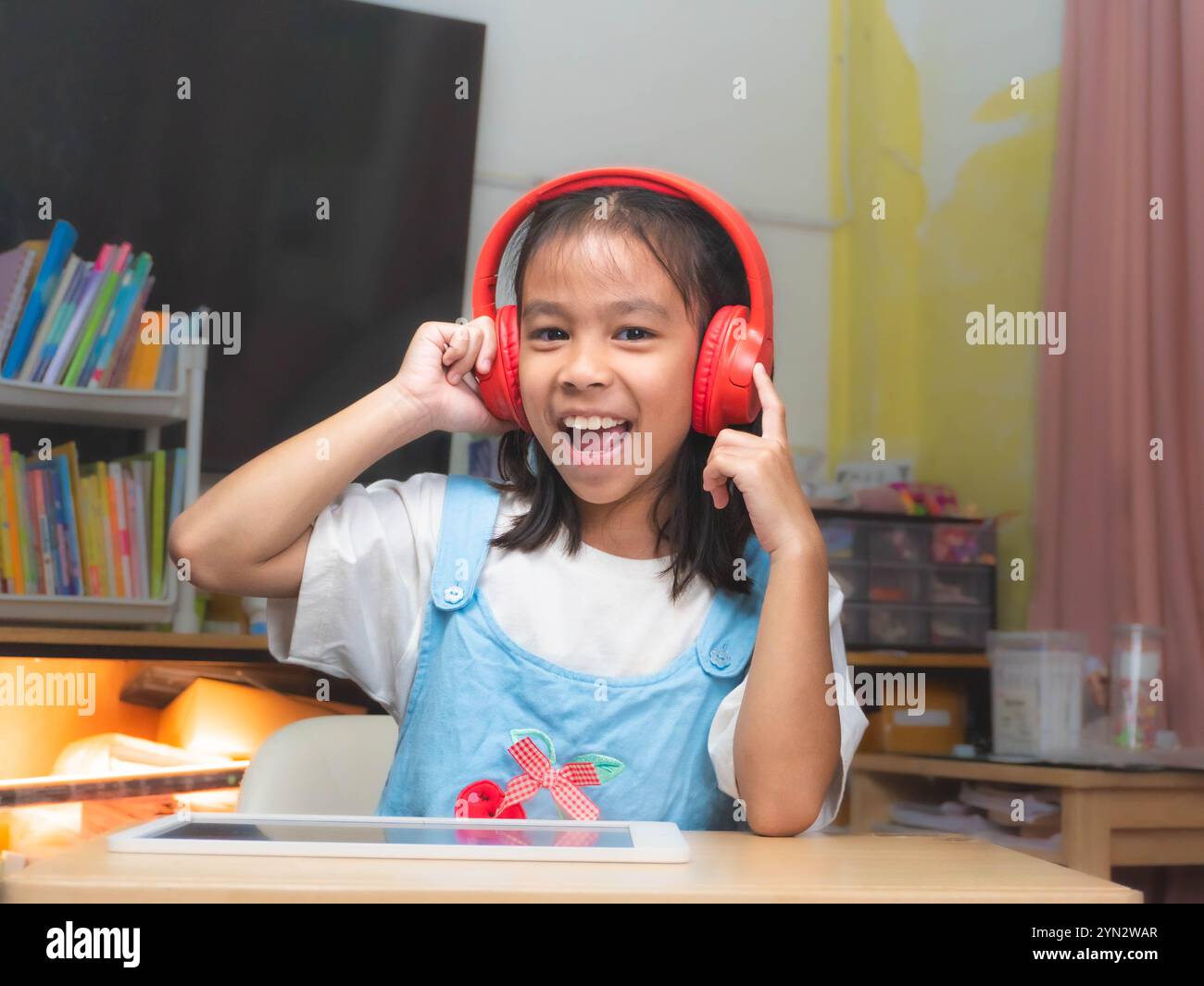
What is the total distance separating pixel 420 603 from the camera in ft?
3.50

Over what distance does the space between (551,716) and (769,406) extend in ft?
0.99

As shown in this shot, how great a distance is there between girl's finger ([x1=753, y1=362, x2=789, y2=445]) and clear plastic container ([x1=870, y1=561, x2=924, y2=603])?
4.26 feet

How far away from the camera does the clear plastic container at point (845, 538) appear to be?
7.43ft

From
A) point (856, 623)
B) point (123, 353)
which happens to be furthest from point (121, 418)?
point (856, 623)

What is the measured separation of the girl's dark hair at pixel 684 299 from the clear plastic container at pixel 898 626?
1181 millimetres

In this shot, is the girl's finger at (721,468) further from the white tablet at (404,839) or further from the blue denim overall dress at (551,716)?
the white tablet at (404,839)

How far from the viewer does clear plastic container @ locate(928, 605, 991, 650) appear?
7.55 ft

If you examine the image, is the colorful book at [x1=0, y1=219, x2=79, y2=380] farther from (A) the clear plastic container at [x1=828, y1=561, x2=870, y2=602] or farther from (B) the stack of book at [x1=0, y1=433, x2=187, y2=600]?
(A) the clear plastic container at [x1=828, y1=561, x2=870, y2=602]

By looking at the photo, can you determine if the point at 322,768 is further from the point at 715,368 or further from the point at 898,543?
the point at 898,543

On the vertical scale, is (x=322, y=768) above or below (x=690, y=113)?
below

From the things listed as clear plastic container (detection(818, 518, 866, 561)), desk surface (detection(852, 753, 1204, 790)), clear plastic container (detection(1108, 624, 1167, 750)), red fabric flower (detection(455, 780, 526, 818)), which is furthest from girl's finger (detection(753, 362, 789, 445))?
clear plastic container (detection(818, 518, 866, 561))

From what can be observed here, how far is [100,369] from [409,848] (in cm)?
166

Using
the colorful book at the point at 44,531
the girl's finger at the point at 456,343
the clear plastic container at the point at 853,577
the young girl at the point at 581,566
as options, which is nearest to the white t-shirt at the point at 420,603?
the young girl at the point at 581,566
